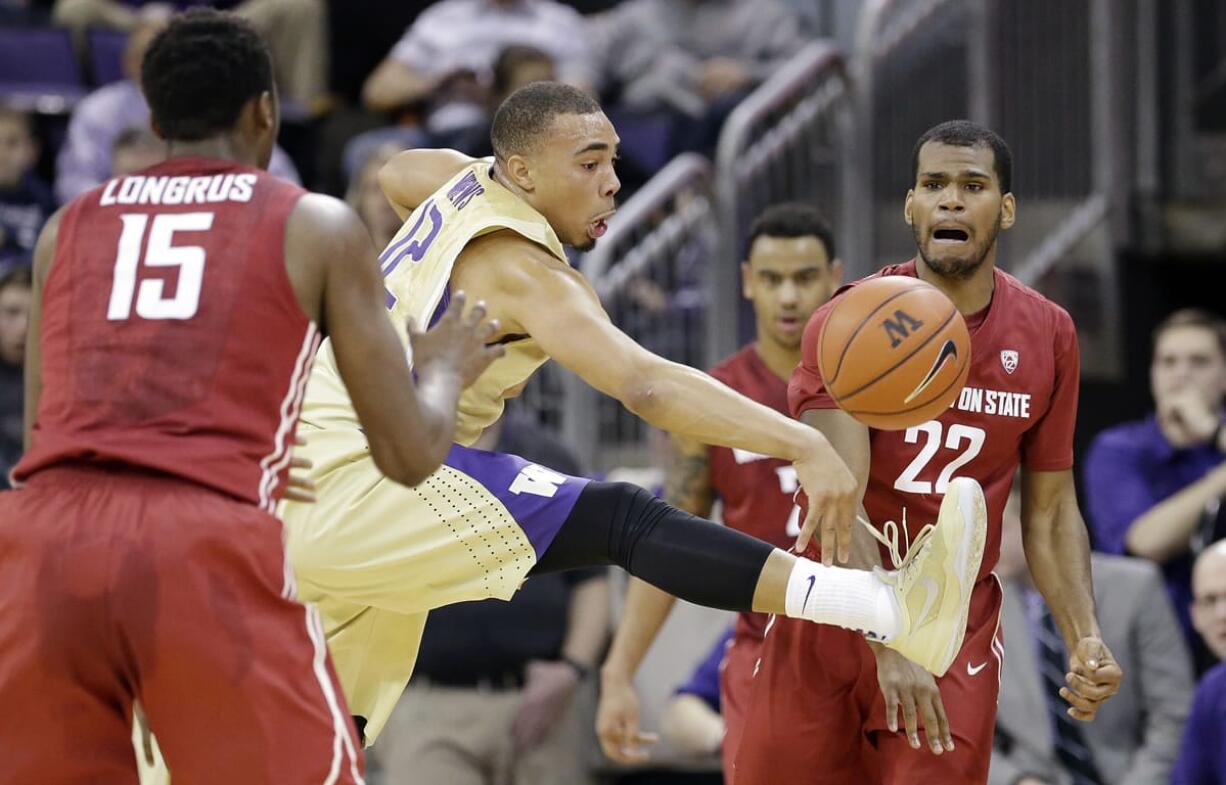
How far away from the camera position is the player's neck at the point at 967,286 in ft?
17.0

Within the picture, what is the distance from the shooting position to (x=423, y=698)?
7867mm

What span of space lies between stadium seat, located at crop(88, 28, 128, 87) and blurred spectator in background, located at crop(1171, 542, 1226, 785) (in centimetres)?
→ 753

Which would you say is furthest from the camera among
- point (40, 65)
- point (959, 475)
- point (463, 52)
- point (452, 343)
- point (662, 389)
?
point (40, 65)

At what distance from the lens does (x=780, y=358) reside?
21.8 feet

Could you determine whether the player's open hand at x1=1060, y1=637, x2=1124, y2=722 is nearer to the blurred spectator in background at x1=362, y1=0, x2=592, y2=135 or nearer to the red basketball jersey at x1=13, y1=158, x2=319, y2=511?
the red basketball jersey at x1=13, y1=158, x2=319, y2=511

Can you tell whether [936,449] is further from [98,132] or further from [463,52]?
[98,132]

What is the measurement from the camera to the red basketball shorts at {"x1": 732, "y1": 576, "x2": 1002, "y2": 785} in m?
5.11

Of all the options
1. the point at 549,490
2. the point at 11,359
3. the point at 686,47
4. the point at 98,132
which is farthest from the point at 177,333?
the point at 686,47

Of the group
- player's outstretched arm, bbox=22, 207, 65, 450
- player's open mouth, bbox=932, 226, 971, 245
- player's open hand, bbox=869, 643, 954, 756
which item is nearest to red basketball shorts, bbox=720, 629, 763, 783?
player's open hand, bbox=869, 643, 954, 756

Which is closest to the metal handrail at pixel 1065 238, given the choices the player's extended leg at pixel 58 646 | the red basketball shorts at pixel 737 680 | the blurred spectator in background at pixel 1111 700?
the blurred spectator in background at pixel 1111 700

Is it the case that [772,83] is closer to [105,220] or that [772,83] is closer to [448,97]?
[448,97]

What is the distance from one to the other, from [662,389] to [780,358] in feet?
6.76

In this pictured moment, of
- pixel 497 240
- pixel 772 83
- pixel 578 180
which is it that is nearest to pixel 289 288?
pixel 497 240

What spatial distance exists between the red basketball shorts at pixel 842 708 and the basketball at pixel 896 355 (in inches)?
28.6
